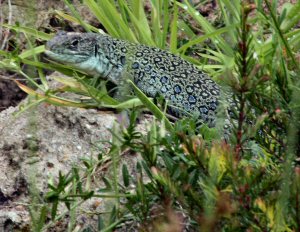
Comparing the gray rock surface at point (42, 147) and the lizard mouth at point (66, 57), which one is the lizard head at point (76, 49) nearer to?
the lizard mouth at point (66, 57)

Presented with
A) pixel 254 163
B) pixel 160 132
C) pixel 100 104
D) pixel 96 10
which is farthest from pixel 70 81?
pixel 254 163

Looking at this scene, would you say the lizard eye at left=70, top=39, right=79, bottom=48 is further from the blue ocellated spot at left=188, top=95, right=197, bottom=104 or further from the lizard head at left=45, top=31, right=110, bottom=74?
the blue ocellated spot at left=188, top=95, right=197, bottom=104

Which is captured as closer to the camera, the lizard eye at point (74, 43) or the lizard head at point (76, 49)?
the lizard head at point (76, 49)

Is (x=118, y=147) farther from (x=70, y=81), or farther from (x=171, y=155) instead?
(x=70, y=81)

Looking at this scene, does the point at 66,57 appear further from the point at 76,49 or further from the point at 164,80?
the point at 164,80

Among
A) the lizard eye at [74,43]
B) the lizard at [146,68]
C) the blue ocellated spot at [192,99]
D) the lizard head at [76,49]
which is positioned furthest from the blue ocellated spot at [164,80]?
the lizard eye at [74,43]

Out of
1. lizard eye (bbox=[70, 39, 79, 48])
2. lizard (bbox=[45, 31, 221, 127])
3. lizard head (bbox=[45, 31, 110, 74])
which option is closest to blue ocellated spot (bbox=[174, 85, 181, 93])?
lizard (bbox=[45, 31, 221, 127])

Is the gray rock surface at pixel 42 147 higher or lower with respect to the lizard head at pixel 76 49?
lower
